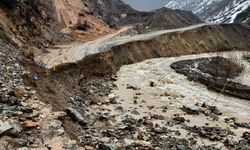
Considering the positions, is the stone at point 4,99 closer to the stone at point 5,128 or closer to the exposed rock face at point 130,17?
the stone at point 5,128

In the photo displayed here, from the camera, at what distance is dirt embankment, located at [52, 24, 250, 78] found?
33078 millimetres

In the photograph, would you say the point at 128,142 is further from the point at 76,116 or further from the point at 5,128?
the point at 5,128

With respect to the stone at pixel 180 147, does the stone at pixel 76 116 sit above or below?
above

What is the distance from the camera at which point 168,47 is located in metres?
49.4

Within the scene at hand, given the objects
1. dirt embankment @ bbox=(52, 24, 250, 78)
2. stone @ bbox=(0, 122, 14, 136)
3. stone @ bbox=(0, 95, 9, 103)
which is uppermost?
dirt embankment @ bbox=(52, 24, 250, 78)

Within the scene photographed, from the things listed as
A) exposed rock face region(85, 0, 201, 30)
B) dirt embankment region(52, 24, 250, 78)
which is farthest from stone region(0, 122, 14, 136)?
exposed rock face region(85, 0, 201, 30)

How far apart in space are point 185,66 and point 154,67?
11.0 feet

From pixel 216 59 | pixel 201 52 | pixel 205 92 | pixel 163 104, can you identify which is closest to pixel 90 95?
pixel 163 104

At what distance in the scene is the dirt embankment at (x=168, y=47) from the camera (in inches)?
1302

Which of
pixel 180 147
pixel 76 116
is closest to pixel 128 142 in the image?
pixel 180 147

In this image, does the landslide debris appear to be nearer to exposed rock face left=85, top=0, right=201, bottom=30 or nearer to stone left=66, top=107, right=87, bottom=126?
stone left=66, top=107, right=87, bottom=126

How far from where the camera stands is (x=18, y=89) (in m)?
18.6

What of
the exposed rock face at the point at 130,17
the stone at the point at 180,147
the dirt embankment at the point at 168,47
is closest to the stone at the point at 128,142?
the stone at the point at 180,147

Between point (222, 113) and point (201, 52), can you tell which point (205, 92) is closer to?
point (222, 113)
